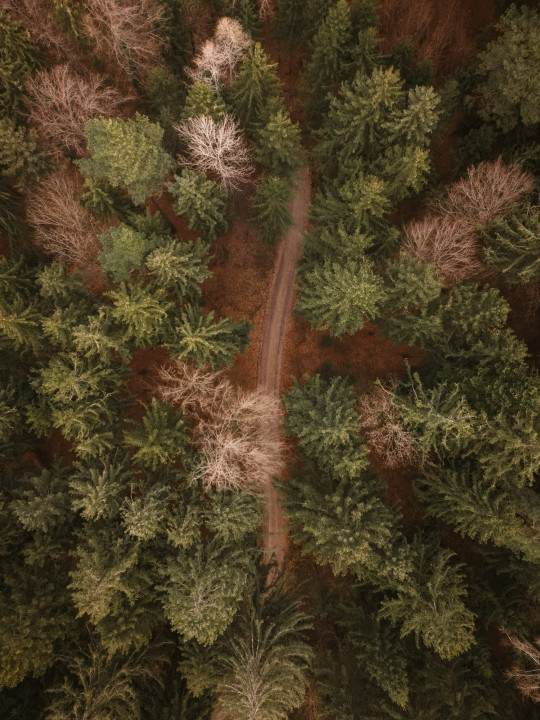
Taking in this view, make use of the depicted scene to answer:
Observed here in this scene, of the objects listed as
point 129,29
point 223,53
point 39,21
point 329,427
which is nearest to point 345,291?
point 329,427

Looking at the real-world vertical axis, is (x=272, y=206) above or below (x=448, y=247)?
above

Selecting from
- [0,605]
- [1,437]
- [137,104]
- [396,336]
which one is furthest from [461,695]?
[137,104]

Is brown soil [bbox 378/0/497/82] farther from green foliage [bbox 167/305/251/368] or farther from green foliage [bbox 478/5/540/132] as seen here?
green foliage [bbox 167/305/251/368]

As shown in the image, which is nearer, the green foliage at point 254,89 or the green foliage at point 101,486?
the green foliage at point 101,486

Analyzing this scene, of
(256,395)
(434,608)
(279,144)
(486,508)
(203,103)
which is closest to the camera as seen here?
(434,608)

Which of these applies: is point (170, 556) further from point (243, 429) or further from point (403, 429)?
point (403, 429)

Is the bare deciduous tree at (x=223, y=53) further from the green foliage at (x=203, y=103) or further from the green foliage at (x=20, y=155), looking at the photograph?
the green foliage at (x=20, y=155)

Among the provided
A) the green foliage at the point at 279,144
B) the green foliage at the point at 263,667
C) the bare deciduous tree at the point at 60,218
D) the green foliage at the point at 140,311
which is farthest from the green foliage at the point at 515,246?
the bare deciduous tree at the point at 60,218

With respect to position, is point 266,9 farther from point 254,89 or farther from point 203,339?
point 203,339
